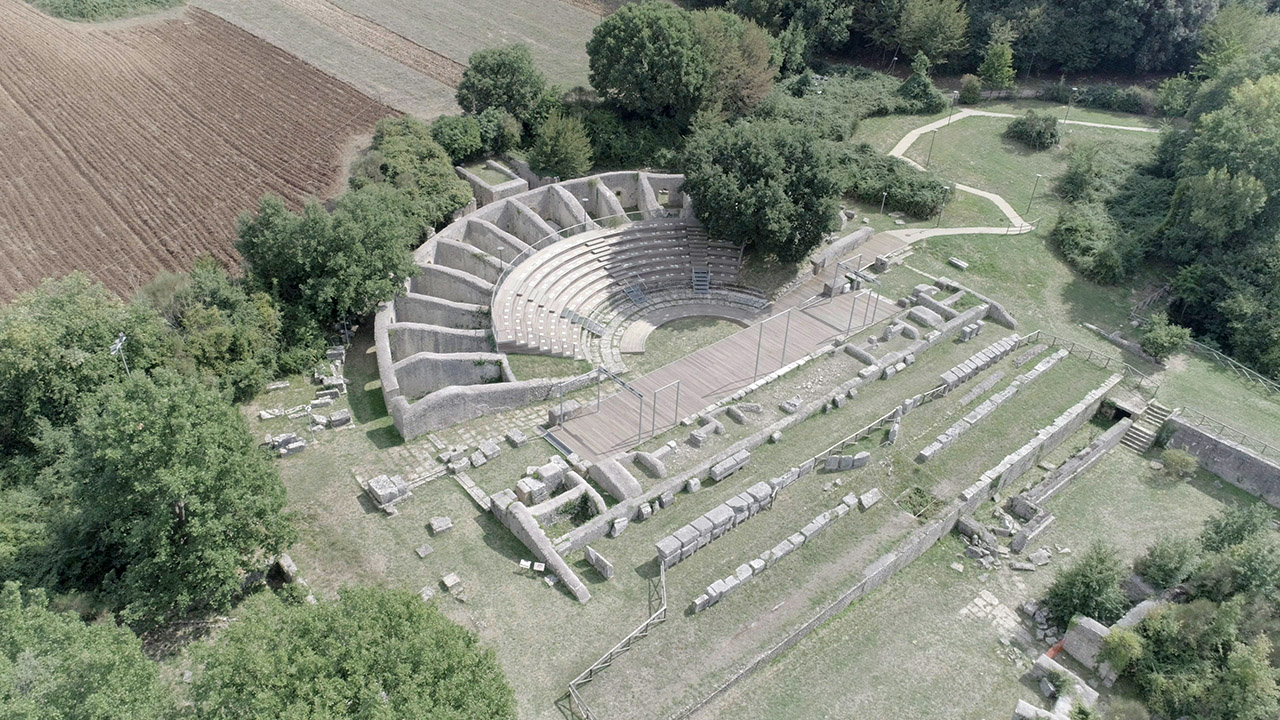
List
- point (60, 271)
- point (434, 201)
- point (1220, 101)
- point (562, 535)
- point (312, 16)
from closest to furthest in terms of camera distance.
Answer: point (562, 535) → point (60, 271) → point (434, 201) → point (1220, 101) → point (312, 16)

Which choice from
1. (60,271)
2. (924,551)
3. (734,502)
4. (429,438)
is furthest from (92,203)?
(924,551)

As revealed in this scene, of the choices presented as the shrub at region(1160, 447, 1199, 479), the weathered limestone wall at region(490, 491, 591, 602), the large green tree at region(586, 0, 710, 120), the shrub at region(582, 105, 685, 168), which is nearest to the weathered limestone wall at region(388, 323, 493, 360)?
the weathered limestone wall at region(490, 491, 591, 602)

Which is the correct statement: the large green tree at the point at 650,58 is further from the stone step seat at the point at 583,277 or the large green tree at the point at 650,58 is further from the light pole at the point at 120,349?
the light pole at the point at 120,349

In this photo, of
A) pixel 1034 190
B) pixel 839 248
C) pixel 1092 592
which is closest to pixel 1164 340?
pixel 839 248

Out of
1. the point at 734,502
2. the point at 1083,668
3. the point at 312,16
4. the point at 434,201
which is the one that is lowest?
the point at 1083,668

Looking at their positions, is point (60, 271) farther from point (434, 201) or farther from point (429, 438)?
point (429, 438)

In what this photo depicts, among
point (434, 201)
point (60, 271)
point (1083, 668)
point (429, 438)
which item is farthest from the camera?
point (434, 201)
